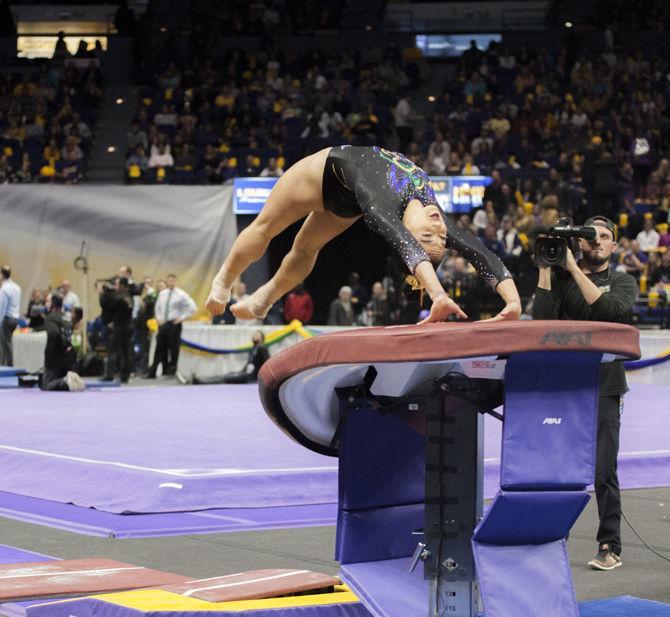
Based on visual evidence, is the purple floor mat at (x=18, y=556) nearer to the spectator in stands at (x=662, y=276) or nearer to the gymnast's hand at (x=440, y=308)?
the gymnast's hand at (x=440, y=308)

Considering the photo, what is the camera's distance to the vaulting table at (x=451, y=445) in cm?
345

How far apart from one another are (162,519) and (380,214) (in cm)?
318

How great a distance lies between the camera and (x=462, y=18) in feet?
85.9

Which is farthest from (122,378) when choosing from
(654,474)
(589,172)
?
(654,474)

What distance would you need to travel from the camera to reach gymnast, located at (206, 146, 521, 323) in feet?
13.6

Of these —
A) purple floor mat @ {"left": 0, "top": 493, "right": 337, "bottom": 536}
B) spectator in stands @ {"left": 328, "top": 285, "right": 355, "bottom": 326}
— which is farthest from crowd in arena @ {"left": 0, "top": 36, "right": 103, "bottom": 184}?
purple floor mat @ {"left": 0, "top": 493, "right": 337, "bottom": 536}

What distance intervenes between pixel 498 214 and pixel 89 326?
20.6ft

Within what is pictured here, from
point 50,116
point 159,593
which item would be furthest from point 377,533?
point 50,116

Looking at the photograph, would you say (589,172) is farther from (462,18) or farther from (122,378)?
(462,18)

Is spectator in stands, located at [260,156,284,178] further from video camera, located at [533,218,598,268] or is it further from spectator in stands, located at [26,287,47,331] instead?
video camera, located at [533,218,598,268]

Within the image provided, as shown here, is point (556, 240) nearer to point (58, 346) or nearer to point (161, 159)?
point (58, 346)

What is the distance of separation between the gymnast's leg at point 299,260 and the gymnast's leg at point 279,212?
0.32 feet

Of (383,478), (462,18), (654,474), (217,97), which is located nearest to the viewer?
(383,478)

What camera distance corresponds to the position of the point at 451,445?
12.7 ft
